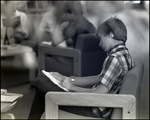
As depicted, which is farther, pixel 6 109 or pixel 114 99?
pixel 6 109

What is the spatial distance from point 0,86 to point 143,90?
1.08m

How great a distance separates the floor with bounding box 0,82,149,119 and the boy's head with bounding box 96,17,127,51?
511mm

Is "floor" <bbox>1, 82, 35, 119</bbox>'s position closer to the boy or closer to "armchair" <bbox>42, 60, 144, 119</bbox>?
the boy

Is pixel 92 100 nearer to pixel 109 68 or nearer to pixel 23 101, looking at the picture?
pixel 109 68

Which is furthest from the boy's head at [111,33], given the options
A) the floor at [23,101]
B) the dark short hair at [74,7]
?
the floor at [23,101]

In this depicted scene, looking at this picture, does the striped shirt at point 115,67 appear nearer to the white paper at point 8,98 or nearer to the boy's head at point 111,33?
the boy's head at point 111,33

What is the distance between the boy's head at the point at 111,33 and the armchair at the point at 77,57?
6 cm

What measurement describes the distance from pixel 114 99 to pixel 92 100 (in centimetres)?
14

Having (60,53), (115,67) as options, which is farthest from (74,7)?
(115,67)

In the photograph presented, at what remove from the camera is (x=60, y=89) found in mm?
2402

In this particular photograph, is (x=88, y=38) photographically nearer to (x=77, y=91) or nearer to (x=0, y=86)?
(x=77, y=91)

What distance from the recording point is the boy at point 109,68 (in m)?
2.31

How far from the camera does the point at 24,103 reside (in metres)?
2.61

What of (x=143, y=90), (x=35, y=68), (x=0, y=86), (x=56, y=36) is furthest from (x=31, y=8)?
(x=143, y=90)
